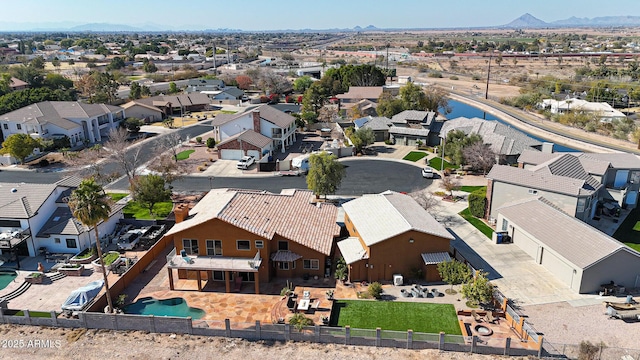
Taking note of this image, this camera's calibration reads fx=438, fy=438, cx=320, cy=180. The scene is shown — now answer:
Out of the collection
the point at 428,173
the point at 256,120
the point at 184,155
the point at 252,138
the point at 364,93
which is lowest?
the point at 428,173

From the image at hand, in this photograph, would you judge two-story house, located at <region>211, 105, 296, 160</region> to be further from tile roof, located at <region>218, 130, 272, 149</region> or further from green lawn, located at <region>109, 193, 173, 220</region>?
green lawn, located at <region>109, 193, 173, 220</region>

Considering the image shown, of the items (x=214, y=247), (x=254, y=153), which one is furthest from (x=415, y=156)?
(x=214, y=247)

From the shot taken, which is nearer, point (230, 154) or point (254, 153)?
point (254, 153)

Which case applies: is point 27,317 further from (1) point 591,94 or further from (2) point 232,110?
(1) point 591,94

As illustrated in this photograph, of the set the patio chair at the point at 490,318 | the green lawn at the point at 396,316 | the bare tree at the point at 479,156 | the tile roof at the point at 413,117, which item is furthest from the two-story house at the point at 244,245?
the tile roof at the point at 413,117

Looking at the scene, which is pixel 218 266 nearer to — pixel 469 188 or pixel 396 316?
pixel 396 316

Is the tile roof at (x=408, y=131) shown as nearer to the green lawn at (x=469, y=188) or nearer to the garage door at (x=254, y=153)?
the green lawn at (x=469, y=188)

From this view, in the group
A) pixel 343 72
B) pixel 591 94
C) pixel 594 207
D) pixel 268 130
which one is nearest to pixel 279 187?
pixel 268 130
